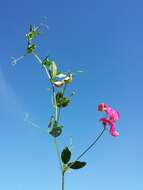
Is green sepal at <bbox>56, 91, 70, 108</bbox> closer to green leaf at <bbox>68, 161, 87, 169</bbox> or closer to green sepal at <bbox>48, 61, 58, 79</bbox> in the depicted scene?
green sepal at <bbox>48, 61, 58, 79</bbox>

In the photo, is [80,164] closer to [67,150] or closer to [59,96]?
[67,150]

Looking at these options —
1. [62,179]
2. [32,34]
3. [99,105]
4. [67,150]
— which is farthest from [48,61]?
[62,179]

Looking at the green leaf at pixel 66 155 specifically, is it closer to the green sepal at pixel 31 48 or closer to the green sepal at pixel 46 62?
the green sepal at pixel 46 62

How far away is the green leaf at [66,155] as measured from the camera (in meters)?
1.85

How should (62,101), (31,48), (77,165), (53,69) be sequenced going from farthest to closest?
(31,48) → (53,69) → (62,101) → (77,165)

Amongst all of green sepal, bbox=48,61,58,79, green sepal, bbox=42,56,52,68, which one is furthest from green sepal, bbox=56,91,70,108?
green sepal, bbox=42,56,52,68

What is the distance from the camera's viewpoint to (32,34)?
2.37 meters

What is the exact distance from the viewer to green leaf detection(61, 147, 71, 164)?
1.85m

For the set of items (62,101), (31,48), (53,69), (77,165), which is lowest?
(77,165)

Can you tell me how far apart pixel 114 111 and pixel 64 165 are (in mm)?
409

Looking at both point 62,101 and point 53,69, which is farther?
point 53,69

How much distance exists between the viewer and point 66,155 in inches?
73.9

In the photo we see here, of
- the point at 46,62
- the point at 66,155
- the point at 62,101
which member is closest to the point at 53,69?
the point at 46,62

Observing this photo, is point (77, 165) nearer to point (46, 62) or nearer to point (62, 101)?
point (62, 101)
